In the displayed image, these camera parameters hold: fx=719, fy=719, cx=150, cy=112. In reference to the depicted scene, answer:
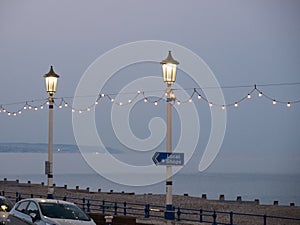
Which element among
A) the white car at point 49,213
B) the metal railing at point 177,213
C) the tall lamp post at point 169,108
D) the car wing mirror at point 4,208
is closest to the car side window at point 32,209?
the white car at point 49,213

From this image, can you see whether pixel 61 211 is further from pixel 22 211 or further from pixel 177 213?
pixel 177 213

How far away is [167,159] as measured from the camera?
2628 centimetres

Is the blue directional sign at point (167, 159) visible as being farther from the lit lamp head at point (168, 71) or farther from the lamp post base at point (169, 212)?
the lit lamp head at point (168, 71)

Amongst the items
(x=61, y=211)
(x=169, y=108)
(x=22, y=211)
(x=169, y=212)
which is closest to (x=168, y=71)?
(x=169, y=108)

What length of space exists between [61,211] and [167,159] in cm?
643

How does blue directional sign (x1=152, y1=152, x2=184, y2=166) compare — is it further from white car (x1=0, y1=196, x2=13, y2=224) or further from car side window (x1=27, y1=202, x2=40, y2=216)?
car side window (x1=27, y1=202, x2=40, y2=216)

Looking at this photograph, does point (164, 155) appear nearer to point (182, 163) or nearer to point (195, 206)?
point (182, 163)

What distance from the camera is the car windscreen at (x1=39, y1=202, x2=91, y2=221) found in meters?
20.4

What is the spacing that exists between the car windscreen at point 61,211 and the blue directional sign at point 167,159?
5563 mm

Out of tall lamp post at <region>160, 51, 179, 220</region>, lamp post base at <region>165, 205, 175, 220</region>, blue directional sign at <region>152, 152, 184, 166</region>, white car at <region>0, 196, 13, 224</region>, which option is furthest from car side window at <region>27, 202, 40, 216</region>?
lamp post base at <region>165, 205, 175, 220</region>

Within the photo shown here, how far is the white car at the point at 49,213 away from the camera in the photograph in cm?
1988

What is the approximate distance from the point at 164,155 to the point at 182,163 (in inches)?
30.7

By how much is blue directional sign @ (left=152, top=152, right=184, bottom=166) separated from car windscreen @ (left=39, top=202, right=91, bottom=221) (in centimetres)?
556

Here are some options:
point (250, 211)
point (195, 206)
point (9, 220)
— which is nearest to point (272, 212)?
point (250, 211)
